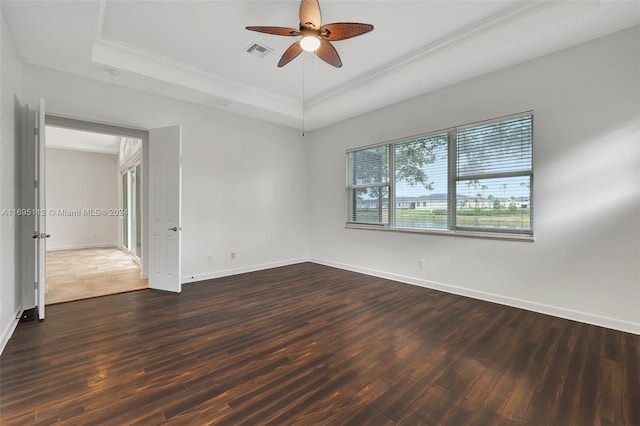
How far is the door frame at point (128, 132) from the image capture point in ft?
11.9

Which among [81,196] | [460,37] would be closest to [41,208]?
[460,37]

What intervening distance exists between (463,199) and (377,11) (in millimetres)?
2605

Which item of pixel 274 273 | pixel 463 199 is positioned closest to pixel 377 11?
pixel 463 199

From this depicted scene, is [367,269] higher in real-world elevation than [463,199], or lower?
lower

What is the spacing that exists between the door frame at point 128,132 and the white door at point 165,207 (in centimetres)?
26

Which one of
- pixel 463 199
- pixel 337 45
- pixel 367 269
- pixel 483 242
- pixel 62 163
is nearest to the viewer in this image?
pixel 337 45

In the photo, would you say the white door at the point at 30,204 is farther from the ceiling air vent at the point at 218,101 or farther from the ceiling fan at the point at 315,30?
the ceiling fan at the point at 315,30

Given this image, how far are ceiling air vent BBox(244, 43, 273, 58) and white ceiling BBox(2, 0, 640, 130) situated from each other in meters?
0.06

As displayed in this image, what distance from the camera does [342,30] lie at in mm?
2555

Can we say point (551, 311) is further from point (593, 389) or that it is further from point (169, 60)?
point (169, 60)

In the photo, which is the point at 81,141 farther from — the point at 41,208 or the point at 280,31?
the point at 280,31

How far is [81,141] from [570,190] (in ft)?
33.4

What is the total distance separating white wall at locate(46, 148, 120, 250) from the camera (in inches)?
309

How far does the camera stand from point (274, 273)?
513 cm
